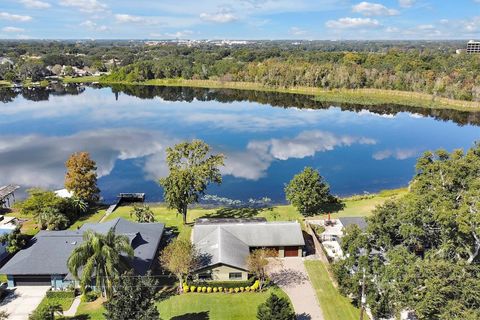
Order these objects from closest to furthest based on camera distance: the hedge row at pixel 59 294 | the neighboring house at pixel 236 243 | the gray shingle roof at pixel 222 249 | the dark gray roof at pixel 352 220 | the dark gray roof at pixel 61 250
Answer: the hedge row at pixel 59 294, the dark gray roof at pixel 61 250, the neighboring house at pixel 236 243, the gray shingle roof at pixel 222 249, the dark gray roof at pixel 352 220

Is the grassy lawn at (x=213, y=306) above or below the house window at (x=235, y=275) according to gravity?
below

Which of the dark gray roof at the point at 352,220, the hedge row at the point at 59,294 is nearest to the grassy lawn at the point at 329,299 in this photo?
the dark gray roof at the point at 352,220

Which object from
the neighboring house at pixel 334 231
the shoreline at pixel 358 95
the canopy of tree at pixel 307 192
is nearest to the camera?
the neighboring house at pixel 334 231

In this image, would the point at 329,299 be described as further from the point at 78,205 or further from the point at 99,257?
the point at 78,205

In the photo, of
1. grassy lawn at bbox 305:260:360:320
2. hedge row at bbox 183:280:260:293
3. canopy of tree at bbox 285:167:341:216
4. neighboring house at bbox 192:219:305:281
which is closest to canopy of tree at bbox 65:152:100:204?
neighboring house at bbox 192:219:305:281

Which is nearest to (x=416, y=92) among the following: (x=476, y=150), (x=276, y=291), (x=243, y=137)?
(x=243, y=137)

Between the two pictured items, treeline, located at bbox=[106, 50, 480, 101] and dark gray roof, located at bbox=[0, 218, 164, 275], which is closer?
dark gray roof, located at bbox=[0, 218, 164, 275]

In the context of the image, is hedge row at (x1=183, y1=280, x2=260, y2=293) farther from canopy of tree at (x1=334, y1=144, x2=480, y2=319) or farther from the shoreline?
the shoreline

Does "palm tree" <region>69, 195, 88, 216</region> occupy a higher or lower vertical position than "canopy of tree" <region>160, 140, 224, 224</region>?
lower

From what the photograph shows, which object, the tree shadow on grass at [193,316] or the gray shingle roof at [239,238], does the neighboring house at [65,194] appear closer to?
the gray shingle roof at [239,238]
